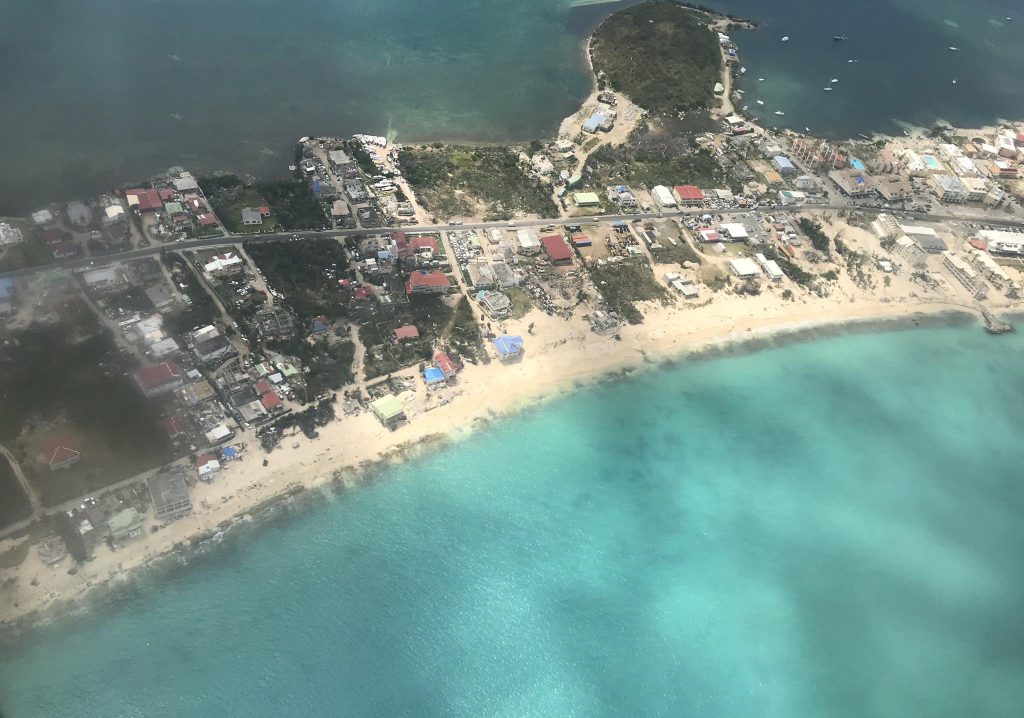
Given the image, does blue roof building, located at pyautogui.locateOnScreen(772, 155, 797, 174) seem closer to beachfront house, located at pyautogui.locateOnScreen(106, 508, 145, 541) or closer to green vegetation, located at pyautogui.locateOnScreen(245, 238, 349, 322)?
green vegetation, located at pyautogui.locateOnScreen(245, 238, 349, 322)

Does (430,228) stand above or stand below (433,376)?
above

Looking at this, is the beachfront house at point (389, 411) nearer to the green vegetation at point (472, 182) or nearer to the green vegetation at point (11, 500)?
the green vegetation at point (11, 500)

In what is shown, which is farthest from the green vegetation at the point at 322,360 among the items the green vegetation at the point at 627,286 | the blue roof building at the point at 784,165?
the blue roof building at the point at 784,165

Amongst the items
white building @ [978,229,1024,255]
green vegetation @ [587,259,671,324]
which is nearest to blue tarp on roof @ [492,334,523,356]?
green vegetation @ [587,259,671,324]

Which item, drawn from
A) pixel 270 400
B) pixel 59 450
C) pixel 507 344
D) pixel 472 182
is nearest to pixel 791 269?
pixel 507 344

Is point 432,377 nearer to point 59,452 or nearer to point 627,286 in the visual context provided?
point 627,286

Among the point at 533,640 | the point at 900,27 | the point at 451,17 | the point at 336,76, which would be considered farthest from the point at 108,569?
the point at 900,27

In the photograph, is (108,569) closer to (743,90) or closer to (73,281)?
(73,281)
